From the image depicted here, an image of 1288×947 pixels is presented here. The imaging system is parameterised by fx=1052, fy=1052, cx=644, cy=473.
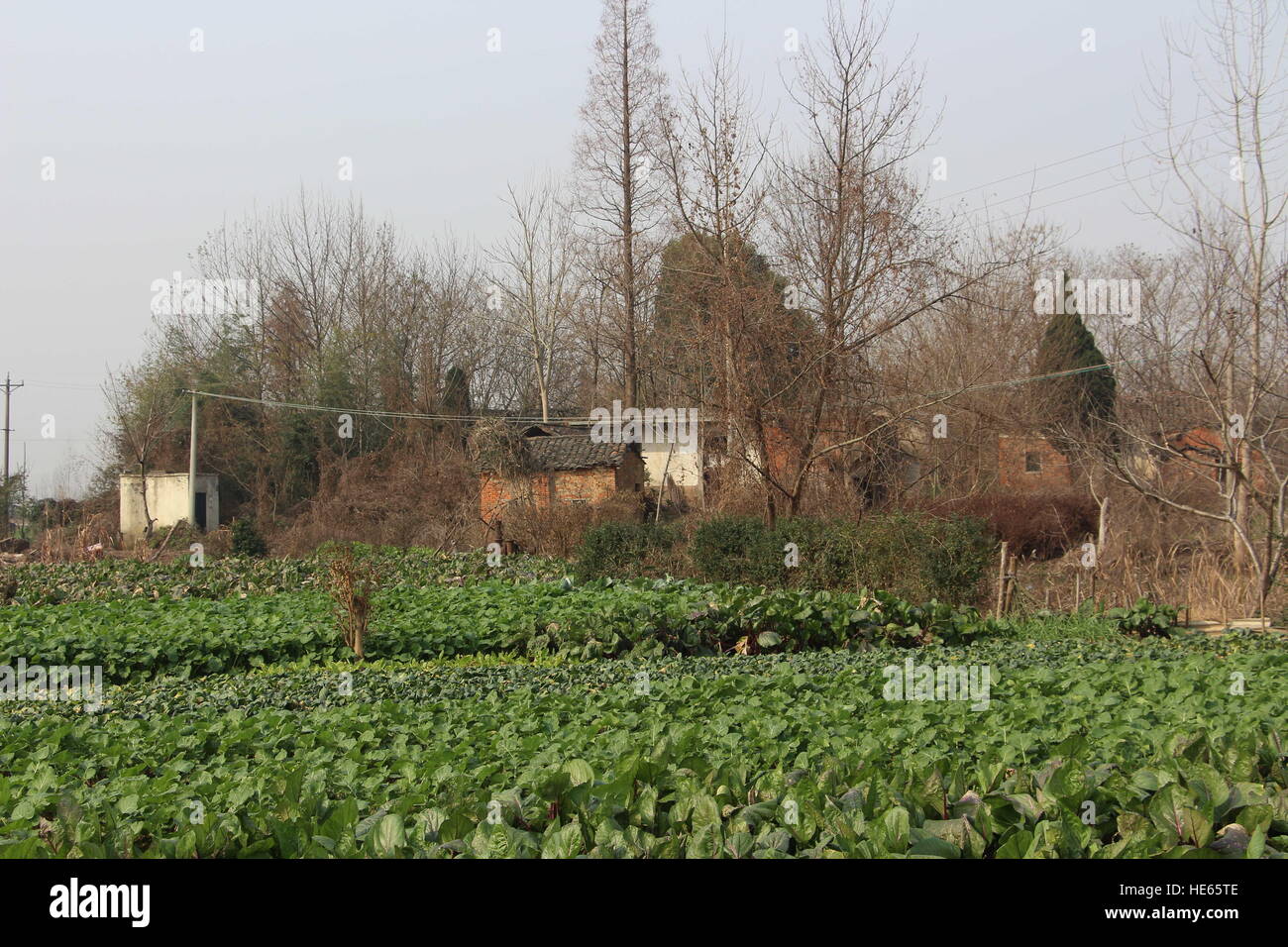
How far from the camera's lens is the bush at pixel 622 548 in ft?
56.2

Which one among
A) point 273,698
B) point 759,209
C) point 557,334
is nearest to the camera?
point 273,698

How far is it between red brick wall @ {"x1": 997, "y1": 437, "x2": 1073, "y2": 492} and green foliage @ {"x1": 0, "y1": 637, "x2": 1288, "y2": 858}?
2096cm

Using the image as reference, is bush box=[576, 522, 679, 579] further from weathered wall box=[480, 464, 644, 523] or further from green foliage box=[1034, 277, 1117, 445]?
green foliage box=[1034, 277, 1117, 445]

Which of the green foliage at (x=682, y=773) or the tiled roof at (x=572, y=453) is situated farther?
the tiled roof at (x=572, y=453)

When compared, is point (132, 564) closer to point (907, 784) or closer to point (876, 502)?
point (876, 502)

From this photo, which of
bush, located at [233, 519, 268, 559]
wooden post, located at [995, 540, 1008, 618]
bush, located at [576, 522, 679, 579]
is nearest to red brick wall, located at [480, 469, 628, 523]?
bush, located at [233, 519, 268, 559]

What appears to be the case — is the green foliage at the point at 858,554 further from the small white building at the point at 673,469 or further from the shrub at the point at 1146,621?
the small white building at the point at 673,469

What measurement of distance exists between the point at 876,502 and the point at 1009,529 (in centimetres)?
292

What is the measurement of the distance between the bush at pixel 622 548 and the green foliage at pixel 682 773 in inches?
393

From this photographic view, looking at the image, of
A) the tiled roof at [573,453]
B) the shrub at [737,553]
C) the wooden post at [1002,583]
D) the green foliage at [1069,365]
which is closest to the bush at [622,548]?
the shrub at [737,553]

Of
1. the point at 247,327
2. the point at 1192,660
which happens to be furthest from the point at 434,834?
the point at 247,327

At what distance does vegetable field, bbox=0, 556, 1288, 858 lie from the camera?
3.42 metres

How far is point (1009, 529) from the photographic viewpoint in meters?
22.0

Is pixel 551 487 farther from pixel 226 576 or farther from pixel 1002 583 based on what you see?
pixel 1002 583
